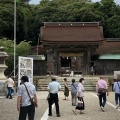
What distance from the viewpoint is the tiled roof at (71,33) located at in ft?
140

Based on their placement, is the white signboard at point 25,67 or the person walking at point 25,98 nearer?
the person walking at point 25,98

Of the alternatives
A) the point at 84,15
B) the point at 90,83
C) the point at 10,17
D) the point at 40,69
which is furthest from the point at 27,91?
the point at 84,15

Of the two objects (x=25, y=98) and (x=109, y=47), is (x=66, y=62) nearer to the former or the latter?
(x=109, y=47)

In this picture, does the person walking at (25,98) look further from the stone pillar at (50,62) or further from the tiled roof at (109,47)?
the tiled roof at (109,47)

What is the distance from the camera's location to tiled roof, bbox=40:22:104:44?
140ft

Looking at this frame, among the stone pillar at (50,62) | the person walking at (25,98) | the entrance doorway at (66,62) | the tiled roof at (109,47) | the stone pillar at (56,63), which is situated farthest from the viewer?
the entrance doorway at (66,62)

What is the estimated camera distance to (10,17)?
54469mm

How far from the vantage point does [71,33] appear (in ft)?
148

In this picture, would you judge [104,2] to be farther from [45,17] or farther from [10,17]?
[10,17]

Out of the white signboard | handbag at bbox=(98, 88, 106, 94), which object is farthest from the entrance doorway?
handbag at bbox=(98, 88, 106, 94)

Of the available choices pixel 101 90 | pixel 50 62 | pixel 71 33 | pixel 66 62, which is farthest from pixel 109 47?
pixel 101 90

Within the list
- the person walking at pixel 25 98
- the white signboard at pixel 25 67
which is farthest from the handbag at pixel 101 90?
the white signboard at pixel 25 67

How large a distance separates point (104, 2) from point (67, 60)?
2128 centimetres

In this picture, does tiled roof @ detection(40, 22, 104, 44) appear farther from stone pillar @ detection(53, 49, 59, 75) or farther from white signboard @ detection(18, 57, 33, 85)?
white signboard @ detection(18, 57, 33, 85)
